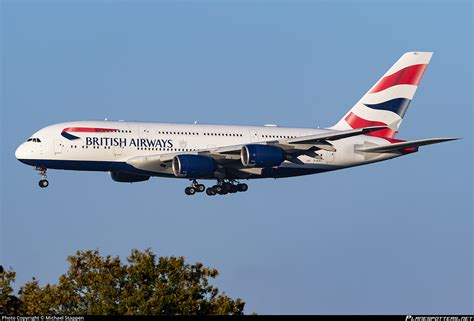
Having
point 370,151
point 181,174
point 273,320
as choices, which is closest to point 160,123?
point 181,174

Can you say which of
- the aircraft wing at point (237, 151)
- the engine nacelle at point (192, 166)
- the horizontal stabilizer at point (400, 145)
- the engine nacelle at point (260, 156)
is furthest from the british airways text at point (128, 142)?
the horizontal stabilizer at point (400, 145)

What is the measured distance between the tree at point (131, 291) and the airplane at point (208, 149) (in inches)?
454

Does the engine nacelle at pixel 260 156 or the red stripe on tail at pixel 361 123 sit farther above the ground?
the red stripe on tail at pixel 361 123

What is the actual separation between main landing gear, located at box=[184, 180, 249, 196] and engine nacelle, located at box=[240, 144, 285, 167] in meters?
4.35

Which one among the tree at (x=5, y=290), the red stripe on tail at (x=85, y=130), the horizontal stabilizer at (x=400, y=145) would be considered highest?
the horizontal stabilizer at (x=400, y=145)

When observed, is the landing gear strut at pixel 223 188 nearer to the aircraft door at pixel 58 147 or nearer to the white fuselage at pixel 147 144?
the white fuselage at pixel 147 144

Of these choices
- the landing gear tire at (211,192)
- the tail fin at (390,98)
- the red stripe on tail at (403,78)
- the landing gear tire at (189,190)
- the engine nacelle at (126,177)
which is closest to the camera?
the landing gear tire at (189,190)

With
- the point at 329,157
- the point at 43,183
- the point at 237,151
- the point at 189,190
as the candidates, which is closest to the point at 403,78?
the point at 329,157

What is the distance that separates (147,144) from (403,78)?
22.9 metres

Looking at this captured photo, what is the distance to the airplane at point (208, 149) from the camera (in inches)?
3654

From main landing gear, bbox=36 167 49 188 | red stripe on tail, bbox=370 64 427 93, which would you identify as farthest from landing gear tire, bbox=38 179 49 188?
red stripe on tail, bbox=370 64 427 93

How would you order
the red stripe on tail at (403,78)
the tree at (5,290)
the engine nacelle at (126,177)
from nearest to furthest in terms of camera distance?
the tree at (5,290), the engine nacelle at (126,177), the red stripe on tail at (403,78)

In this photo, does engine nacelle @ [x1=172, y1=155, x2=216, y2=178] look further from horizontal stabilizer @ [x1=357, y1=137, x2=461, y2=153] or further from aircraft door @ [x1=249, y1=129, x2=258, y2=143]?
horizontal stabilizer @ [x1=357, y1=137, x2=461, y2=153]

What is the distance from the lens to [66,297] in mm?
81125
